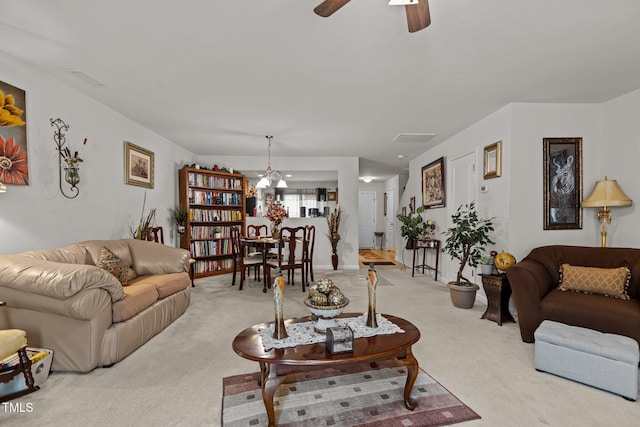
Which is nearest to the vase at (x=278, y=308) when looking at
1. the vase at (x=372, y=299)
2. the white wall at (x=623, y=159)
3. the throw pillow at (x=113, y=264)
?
the vase at (x=372, y=299)

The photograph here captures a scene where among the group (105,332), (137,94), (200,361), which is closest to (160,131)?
(137,94)

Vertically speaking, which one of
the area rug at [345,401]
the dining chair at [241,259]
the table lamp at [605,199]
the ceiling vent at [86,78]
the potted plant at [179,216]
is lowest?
the area rug at [345,401]

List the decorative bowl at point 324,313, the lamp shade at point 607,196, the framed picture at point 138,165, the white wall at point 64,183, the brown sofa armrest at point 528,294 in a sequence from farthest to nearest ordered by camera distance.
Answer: the framed picture at point 138,165
the lamp shade at point 607,196
the brown sofa armrest at point 528,294
the white wall at point 64,183
the decorative bowl at point 324,313

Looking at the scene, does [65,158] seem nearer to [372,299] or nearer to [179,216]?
[179,216]

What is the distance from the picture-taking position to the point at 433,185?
5719mm

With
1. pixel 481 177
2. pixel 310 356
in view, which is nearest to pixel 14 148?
pixel 310 356

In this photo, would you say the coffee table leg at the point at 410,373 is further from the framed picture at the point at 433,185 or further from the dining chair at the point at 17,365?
the framed picture at the point at 433,185

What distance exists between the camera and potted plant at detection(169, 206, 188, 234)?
5.32 meters

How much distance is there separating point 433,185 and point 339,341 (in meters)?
4.65

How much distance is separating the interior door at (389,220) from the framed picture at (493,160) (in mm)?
5553

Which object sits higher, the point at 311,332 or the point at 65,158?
the point at 65,158

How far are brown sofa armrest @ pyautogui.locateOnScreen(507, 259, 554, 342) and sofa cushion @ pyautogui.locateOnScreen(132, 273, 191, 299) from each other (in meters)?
3.33

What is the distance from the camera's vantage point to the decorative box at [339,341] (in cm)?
166

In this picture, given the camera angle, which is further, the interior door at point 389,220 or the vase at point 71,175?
the interior door at point 389,220
